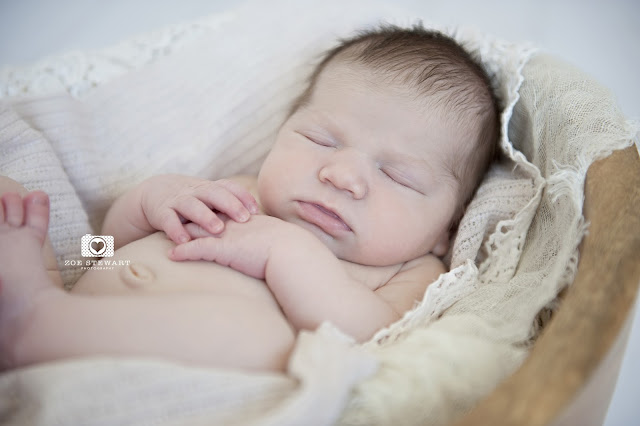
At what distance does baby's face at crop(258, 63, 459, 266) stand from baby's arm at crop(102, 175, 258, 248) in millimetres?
93

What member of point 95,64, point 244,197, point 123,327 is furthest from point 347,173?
point 95,64

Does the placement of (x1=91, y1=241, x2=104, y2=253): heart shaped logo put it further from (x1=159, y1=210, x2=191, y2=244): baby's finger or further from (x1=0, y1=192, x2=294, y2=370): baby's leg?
(x1=0, y1=192, x2=294, y2=370): baby's leg

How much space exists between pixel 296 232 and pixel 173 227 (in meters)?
0.21

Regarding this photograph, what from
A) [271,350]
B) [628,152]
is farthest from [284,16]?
[271,350]

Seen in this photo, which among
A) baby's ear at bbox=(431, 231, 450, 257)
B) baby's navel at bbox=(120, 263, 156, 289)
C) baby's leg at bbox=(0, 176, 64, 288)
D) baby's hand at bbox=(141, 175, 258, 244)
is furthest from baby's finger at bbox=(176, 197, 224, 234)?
baby's ear at bbox=(431, 231, 450, 257)

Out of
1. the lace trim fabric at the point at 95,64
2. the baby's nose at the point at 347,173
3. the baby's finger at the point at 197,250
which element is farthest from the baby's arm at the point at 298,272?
the lace trim fabric at the point at 95,64

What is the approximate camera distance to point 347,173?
3.07ft

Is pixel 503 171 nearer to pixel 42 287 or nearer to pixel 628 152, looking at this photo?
pixel 628 152

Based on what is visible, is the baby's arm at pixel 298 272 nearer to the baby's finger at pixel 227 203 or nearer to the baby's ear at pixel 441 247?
the baby's finger at pixel 227 203

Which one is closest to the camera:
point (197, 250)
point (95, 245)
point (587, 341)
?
point (587, 341)

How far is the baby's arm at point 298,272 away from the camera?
32.1 inches

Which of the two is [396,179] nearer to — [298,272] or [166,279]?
[298,272]

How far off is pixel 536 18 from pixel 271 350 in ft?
6.22

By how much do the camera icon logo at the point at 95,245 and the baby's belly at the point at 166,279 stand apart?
0.15m
